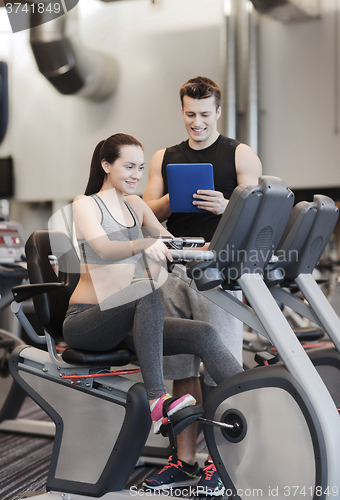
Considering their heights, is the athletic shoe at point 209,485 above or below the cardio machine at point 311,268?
below

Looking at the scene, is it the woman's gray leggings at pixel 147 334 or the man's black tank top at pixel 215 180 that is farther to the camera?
the man's black tank top at pixel 215 180

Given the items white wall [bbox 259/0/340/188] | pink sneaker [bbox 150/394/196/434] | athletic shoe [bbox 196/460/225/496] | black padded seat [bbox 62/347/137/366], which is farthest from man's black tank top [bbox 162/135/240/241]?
white wall [bbox 259/0/340/188]

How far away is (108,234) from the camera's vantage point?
1700 mm

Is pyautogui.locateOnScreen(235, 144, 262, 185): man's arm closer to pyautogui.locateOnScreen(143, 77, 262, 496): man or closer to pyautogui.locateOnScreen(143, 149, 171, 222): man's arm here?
pyautogui.locateOnScreen(143, 77, 262, 496): man

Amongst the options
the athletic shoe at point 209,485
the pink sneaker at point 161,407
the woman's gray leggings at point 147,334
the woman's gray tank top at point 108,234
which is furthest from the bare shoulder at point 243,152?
the athletic shoe at point 209,485

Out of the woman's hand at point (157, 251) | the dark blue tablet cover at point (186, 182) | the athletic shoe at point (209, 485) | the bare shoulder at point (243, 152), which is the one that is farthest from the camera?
the bare shoulder at point (243, 152)

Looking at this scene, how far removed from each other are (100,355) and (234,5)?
4.68 metres

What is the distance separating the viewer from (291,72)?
533cm

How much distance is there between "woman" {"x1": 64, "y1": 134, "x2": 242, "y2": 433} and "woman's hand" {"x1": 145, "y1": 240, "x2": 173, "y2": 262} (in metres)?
0.04

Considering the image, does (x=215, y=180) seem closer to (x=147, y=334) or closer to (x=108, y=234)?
(x=108, y=234)

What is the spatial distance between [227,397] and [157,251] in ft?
1.75

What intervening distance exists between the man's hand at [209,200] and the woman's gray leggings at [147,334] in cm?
36

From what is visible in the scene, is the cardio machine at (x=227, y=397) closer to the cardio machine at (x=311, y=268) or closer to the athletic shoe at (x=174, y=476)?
the cardio machine at (x=311, y=268)

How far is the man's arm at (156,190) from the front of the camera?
210 cm
